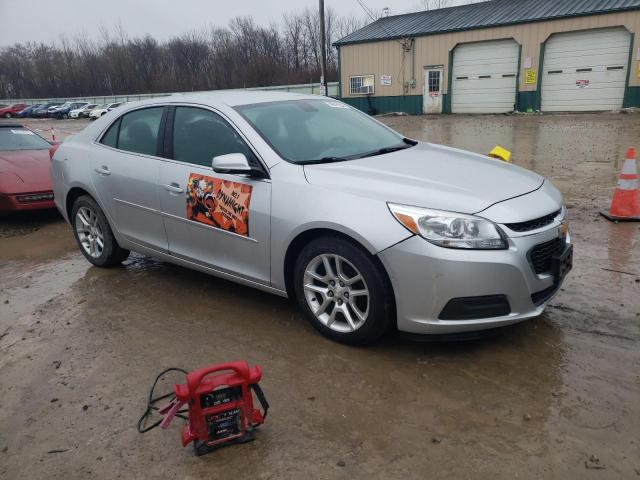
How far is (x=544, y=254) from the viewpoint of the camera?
3191mm

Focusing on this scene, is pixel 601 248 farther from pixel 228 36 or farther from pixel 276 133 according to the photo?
pixel 228 36

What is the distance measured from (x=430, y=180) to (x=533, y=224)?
65 cm

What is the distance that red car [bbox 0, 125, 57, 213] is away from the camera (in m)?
7.00

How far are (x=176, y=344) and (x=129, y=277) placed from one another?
64.6 inches

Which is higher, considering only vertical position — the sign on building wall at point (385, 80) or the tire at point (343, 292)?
the sign on building wall at point (385, 80)

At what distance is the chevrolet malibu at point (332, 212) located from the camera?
3000mm

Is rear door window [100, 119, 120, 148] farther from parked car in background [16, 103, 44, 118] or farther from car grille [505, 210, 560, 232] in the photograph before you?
parked car in background [16, 103, 44, 118]

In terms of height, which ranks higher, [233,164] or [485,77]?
[485,77]

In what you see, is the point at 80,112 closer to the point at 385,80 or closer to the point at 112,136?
the point at 385,80

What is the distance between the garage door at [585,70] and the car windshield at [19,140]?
22.3m

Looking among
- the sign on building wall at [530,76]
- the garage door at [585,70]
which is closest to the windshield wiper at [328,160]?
the garage door at [585,70]

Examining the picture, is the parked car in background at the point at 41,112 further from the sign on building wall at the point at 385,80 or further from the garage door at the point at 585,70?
the garage door at the point at 585,70

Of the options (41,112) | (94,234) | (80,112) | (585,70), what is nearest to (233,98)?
(94,234)

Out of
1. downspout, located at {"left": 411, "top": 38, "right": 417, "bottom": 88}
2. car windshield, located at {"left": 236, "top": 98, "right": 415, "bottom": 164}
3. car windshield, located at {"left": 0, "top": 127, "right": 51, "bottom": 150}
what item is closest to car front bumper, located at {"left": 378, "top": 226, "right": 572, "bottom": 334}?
car windshield, located at {"left": 236, "top": 98, "right": 415, "bottom": 164}
